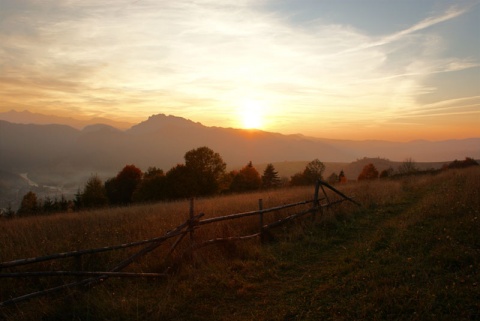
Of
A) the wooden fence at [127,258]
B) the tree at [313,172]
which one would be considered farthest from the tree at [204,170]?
the wooden fence at [127,258]

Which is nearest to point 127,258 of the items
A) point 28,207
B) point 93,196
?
point 93,196

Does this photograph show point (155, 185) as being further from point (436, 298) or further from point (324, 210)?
point (436, 298)

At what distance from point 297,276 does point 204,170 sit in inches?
1553

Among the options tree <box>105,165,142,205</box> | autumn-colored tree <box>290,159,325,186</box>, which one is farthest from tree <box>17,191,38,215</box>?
autumn-colored tree <box>290,159,325,186</box>

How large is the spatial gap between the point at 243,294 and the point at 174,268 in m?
2.16

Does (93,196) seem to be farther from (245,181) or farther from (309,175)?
(309,175)

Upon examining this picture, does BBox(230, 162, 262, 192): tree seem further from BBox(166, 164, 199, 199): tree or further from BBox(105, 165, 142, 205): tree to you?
BBox(105, 165, 142, 205): tree

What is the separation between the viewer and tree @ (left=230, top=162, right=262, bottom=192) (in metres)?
59.0

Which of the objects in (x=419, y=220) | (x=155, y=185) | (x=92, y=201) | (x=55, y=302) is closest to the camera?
(x=55, y=302)

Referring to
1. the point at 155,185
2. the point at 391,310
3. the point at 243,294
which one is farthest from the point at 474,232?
the point at 155,185

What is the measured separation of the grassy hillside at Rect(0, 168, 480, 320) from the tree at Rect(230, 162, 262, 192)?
155 ft

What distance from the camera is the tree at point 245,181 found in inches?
2323

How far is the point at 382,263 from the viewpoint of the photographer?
7047 mm

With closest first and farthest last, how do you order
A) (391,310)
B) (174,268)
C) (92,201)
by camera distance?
(391,310) < (174,268) < (92,201)
